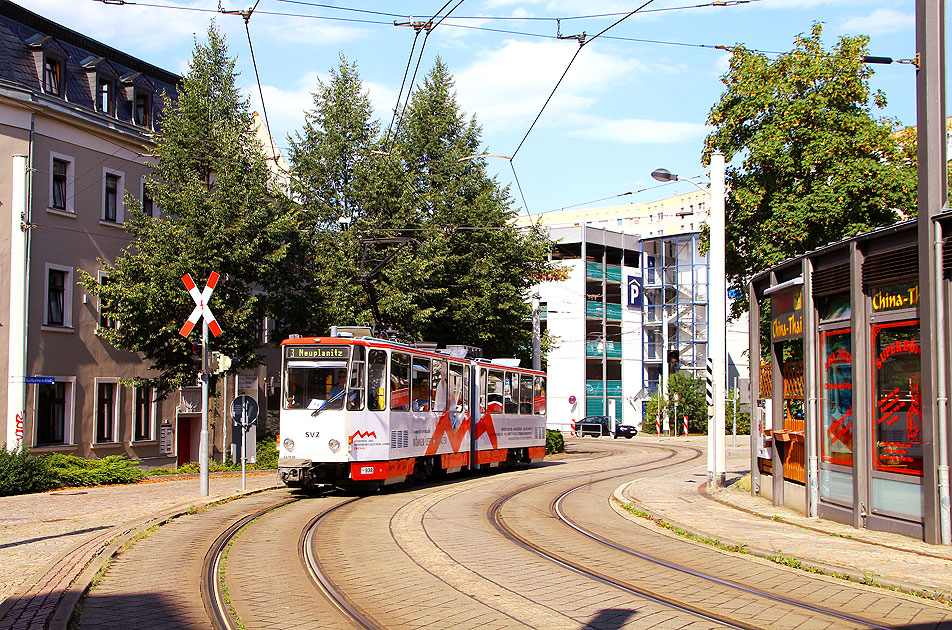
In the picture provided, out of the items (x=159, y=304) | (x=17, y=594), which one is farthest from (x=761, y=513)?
(x=159, y=304)

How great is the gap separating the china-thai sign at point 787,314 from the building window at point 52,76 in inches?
890

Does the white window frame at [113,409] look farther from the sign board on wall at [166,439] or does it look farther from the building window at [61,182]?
the building window at [61,182]

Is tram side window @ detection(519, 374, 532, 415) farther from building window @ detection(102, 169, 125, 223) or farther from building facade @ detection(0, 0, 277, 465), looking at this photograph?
building window @ detection(102, 169, 125, 223)

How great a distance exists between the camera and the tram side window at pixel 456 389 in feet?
74.1

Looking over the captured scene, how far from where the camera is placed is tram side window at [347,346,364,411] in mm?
18422

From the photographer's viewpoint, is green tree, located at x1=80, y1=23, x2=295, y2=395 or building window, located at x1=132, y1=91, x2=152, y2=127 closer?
green tree, located at x1=80, y1=23, x2=295, y2=395

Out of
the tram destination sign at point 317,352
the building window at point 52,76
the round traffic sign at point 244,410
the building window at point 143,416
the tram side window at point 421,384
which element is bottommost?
the building window at point 143,416

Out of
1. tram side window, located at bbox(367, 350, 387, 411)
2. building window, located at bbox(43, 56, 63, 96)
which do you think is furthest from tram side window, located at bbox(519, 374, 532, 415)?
building window, located at bbox(43, 56, 63, 96)

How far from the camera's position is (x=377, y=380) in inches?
742

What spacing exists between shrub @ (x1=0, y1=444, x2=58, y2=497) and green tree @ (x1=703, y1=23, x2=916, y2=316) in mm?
16452

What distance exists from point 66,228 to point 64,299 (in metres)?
2.20

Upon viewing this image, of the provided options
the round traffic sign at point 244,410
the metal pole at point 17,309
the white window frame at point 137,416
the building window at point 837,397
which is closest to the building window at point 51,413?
the metal pole at point 17,309

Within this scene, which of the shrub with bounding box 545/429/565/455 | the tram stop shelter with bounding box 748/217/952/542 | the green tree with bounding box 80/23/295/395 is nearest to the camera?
the tram stop shelter with bounding box 748/217/952/542

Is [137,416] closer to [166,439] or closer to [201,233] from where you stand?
[166,439]
